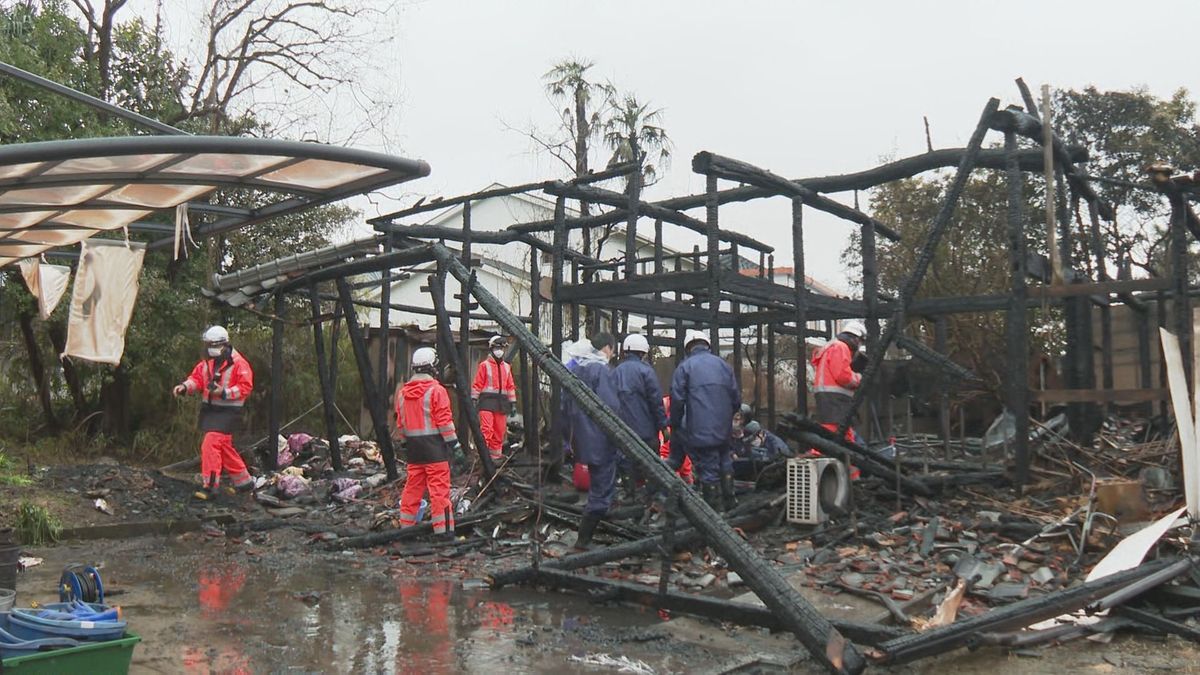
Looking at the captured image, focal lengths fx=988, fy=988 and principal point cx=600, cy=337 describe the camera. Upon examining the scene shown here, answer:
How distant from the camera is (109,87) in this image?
55.0 ft

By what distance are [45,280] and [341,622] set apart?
17.0ft

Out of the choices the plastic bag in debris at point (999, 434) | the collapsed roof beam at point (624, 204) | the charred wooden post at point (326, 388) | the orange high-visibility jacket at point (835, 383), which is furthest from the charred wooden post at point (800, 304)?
the charred wooden post at point (326, 388)

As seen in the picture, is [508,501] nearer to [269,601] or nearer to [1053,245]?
[269,601]

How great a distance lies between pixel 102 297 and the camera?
8570mm

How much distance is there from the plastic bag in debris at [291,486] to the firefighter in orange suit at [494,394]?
8.40ft

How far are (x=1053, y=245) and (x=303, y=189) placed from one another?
21.7 feet

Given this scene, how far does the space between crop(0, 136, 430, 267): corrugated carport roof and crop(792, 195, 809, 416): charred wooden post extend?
4.99 m

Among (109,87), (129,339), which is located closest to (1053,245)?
(129,339)

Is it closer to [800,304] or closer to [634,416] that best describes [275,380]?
[634,416]

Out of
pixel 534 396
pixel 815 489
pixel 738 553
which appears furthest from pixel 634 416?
pixel 738 553

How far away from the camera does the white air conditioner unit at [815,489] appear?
8.74 m

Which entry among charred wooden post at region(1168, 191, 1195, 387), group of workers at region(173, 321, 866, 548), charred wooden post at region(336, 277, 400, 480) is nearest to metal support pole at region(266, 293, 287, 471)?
charred wooden post at region(336, 277, 400, 480)

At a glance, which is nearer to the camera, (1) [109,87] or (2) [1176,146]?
(1) [109,87]

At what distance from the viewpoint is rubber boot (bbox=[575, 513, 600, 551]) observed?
29.2ft
